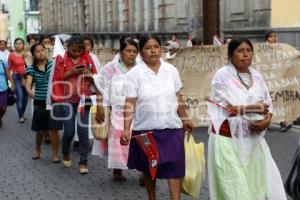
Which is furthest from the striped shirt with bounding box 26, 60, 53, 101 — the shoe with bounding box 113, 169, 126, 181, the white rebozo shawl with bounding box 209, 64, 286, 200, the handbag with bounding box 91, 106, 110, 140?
the white rebozo shawl with bounding box 209, 64, 286, 200

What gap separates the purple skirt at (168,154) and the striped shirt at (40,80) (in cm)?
369

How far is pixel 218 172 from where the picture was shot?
589cm

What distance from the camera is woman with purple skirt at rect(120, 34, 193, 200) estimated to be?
6.18m

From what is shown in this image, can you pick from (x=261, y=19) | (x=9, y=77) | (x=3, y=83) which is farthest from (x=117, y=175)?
(x=261, y=19)

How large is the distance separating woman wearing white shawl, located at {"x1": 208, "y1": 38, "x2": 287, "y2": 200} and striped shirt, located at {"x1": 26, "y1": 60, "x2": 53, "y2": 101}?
4253 millimetres

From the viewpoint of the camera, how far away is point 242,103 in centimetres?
585

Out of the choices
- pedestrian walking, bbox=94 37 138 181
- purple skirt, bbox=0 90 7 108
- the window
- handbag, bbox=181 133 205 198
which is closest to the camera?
handbag, bbox=181 133 205 198

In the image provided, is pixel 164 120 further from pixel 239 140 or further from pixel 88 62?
pixel 88 62

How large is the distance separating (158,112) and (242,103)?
0.79m

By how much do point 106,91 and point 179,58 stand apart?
3.75 meters

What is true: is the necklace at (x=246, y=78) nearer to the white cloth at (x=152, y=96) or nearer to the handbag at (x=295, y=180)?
the white cloth at (x=152, y=96)

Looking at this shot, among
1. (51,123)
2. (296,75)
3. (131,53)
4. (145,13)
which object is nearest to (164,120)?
(131,53)

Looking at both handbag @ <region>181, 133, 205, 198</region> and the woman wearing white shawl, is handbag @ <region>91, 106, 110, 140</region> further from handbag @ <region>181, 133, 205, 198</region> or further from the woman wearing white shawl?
the woman wearing white shawl

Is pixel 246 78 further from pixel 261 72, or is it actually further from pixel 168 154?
pixel 261 72
